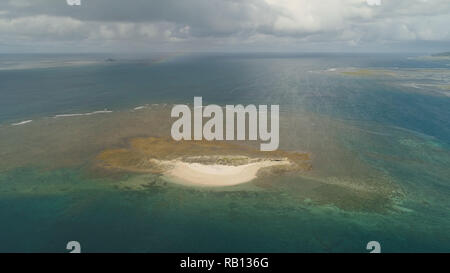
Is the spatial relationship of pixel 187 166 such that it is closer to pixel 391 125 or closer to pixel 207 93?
pixel 391 125

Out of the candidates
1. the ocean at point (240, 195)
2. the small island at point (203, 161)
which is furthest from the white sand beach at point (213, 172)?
the ocean at point (240, 195)

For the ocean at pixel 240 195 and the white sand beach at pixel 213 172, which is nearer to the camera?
the ocean at pixel 240 195

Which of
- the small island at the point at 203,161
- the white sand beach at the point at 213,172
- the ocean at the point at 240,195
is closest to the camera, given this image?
the ocean at the point at 240,195

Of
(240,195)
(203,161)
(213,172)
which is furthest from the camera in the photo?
(203,161)

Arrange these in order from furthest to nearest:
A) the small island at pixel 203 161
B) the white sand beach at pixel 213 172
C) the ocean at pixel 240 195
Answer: the small island at pixel 203 161 < the white sand beach at pixel 213 172 < the ocean at pixel 240 195

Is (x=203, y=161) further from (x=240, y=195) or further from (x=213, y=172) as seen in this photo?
(x=240, y=195)

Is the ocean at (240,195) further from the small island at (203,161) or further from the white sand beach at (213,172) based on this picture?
the small island at (203,161)

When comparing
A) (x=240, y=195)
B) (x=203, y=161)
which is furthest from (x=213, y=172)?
(x=240, y=195)
